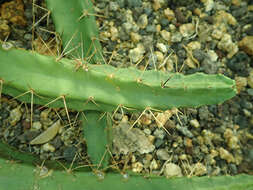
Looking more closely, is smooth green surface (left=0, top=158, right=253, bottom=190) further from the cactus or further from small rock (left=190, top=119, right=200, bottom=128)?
small rock (left=190, top=119, right=200, bottom=128)

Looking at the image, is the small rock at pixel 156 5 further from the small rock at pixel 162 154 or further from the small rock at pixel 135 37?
the small rock at pixel 162 154

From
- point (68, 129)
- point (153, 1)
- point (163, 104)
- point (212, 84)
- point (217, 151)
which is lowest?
point (217, 151)

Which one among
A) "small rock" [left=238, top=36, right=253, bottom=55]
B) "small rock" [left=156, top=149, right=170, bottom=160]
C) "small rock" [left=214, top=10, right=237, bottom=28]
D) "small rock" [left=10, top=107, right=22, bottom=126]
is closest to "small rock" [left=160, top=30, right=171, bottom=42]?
"small rock" [left=214, top=10, right=237, bottom=28]

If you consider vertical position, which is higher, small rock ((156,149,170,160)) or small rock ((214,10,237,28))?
small rock ((214,10,237,28))

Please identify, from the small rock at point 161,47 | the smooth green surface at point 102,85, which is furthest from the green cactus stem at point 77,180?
the small rock at point 161,47

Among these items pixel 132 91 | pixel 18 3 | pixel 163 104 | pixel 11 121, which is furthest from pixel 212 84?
pixel 18 3

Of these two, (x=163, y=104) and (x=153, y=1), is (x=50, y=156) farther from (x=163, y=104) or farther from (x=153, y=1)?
(x=153, y=1)
